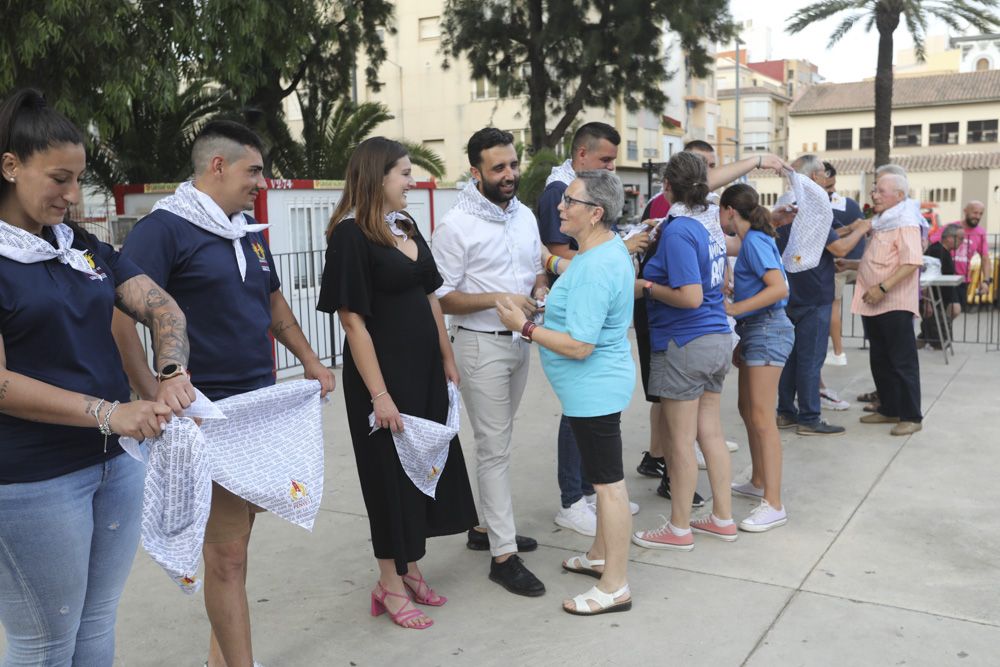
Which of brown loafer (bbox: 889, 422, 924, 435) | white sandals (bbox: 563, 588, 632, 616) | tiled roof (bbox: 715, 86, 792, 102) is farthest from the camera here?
tiled roof (bbox: 715, 86, 792, 102)

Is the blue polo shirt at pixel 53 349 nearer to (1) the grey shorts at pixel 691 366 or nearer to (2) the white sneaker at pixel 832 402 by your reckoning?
(1) the grey shorts at pixel 691 366

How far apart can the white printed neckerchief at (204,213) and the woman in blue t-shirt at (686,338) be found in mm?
2028

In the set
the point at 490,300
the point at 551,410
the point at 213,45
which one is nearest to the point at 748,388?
the point at 490,300

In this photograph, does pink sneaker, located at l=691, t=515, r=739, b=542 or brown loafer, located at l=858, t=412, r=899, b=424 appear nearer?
pink sneaker, located at l=691, t=515, r=739, b=542

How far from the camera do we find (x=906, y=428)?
21.7ft

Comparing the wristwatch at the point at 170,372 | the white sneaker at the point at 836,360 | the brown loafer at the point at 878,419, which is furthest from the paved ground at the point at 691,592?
the white sneaker at the point at 836,360

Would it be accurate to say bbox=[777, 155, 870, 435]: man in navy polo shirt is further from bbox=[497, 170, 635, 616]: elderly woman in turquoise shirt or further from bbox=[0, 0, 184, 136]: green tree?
bbox=[0, 0, 184, 136]: green tree

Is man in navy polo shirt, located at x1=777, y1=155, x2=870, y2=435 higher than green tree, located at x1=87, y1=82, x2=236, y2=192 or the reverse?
the reverse

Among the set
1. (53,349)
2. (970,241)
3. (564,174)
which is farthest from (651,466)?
(970,241)

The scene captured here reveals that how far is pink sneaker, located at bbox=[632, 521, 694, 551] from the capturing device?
14.7 ft

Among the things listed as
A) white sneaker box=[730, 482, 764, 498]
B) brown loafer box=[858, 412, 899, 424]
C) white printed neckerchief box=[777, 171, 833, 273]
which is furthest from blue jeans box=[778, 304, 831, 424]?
white sneaker box=[730, 482, 764, 498]

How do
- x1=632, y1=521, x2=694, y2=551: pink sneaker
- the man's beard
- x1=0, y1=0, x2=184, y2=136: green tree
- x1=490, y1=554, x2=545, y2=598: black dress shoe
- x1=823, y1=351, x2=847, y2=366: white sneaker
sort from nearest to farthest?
x1=490, y1=554, x2=545, y2=598: black dress shoe < the man's beard < x1=632, y1=521, x2=694, y2=551: pink sneaker < x1=0, y1=0, x2=184, y2=136: green tree < x1=823, y1=351, x2=847, y2=366: white sneaker

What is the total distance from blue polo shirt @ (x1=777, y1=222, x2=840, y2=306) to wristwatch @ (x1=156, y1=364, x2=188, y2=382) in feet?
16.4

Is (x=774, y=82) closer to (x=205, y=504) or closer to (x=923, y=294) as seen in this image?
(x=923, y=294)
